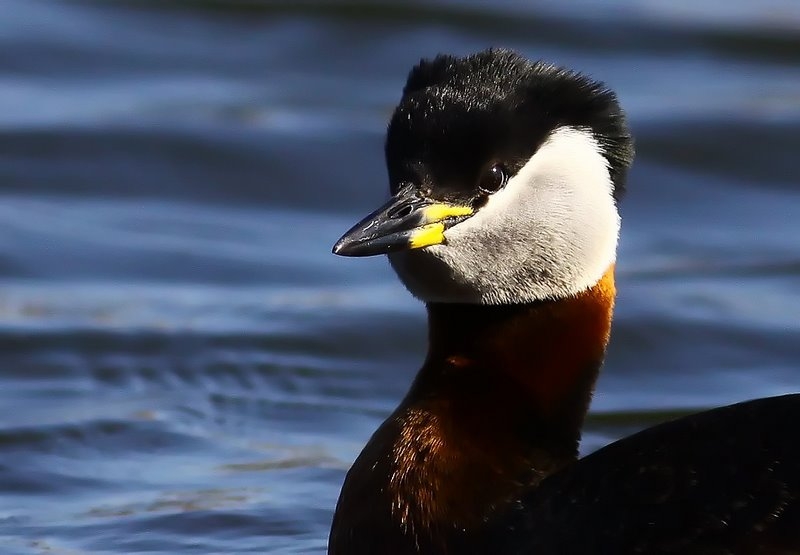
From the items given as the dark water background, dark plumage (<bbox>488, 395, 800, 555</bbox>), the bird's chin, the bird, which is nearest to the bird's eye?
the bird

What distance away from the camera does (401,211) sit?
6312 mm

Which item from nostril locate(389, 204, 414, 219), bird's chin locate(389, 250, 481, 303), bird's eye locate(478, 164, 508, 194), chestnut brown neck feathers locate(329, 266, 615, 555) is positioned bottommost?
chestnut brown neck feathers locate(329, 266, 615, 555)

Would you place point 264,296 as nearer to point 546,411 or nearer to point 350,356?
point 350,356

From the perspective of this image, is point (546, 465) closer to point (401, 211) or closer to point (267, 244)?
point (401, 211)

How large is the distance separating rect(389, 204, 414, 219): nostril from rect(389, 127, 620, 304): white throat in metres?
0.18

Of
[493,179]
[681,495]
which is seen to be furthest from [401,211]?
[681,495]

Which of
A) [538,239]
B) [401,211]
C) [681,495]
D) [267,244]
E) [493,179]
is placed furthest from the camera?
[267,244]

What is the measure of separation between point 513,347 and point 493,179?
62 centimetres

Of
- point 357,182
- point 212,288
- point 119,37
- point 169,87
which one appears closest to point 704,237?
point 357,182

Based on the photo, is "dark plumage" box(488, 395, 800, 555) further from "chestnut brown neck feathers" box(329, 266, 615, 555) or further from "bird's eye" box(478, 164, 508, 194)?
"bird's eye" box(478, 164, 508, 194)

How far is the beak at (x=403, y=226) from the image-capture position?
20.3 ft

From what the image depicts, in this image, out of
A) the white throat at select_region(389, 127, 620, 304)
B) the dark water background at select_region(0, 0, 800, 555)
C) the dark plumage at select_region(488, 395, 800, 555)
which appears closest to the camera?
the dark plumage at select_region(488, 395, 800, 555)

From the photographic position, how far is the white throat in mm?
6461

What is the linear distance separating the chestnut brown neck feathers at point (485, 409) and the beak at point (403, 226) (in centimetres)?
44
